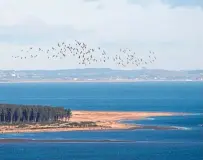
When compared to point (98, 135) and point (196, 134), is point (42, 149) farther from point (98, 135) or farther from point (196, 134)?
point (196, 134)

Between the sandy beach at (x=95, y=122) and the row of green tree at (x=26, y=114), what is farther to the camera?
the row of green tree at (x=26, y=114)

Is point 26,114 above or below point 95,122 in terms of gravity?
above

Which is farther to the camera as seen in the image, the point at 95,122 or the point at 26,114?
the point at 95,122

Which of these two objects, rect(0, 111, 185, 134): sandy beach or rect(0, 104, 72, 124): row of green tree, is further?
rect(0, 104, 72, 124): row of green tree
